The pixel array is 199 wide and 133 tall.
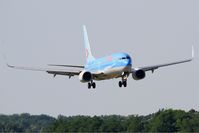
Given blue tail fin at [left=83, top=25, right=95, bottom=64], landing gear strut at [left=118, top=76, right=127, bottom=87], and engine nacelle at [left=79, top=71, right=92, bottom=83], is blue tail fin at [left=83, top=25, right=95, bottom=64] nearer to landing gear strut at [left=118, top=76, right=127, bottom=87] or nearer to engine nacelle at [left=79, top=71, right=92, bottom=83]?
engine nacelle at [left=79, top=71, right=92, bottom=83]

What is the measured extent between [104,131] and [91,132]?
12.5 feet

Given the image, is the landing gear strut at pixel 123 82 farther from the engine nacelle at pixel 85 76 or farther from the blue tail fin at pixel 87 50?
the blue tail fin at pixel 87 50

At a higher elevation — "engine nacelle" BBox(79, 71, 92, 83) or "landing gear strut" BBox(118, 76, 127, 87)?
"engine nacelle" BBox(79, 71, 92, 83)

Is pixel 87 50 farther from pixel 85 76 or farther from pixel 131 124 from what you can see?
pixel 85 76

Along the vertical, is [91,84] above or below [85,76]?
below

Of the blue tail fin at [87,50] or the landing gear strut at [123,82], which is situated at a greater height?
the blue tail fin at [87,50]

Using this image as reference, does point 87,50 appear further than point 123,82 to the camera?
Yes

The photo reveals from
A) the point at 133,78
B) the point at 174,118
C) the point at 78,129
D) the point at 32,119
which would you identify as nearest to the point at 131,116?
the point at 174,118

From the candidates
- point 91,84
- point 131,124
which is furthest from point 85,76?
point 131,124

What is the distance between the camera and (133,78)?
12381 cm

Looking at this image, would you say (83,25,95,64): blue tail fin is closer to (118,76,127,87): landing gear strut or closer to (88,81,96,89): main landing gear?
(88,81,96,89): main landing gear

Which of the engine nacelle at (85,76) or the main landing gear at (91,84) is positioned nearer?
the engine nacelle at (85,76)

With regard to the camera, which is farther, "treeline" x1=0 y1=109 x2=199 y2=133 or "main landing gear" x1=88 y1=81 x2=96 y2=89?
"treeline" x1=0 y1=109 x2=199 y2=133

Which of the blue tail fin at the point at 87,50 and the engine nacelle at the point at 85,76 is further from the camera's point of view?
the blue tail fin at the point at 87,50
